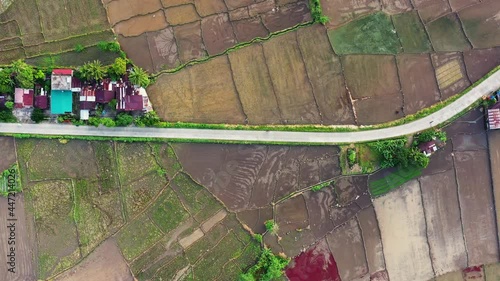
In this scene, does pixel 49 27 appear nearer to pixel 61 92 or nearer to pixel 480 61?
pixel 61 92

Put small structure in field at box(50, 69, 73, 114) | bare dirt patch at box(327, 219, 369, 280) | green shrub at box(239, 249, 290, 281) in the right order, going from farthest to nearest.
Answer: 1. bare dirt patch at box(327, 219, 369, 280)
2. green shrub at box(239, 249, 290, 281)
3. small structure in field at box(50, 69, 73, 114)

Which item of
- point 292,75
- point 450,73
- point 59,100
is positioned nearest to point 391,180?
point 450,73

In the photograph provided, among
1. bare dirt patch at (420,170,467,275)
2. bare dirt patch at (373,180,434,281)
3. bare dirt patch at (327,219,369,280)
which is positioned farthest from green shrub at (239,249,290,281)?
bare dirt patch at (420,170,467,275)

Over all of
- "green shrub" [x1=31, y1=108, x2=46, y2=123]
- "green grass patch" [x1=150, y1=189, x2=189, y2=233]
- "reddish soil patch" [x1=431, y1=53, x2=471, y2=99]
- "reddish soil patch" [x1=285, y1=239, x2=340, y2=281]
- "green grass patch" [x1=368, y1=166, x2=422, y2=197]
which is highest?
"reddish soil patch" [x1=431, y1=53, x2=471, y2=99]

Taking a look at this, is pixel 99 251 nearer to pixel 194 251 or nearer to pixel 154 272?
pixel 154 272

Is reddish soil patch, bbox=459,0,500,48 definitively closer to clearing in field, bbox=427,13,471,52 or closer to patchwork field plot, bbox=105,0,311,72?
clearing in field, bbox=427,13,471,52

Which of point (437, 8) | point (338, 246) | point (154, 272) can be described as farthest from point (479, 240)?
point (154, 272)

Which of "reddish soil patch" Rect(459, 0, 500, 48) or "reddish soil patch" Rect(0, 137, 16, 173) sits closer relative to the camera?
"reddish soil patch" Rect(0, 137, 16, 173)
